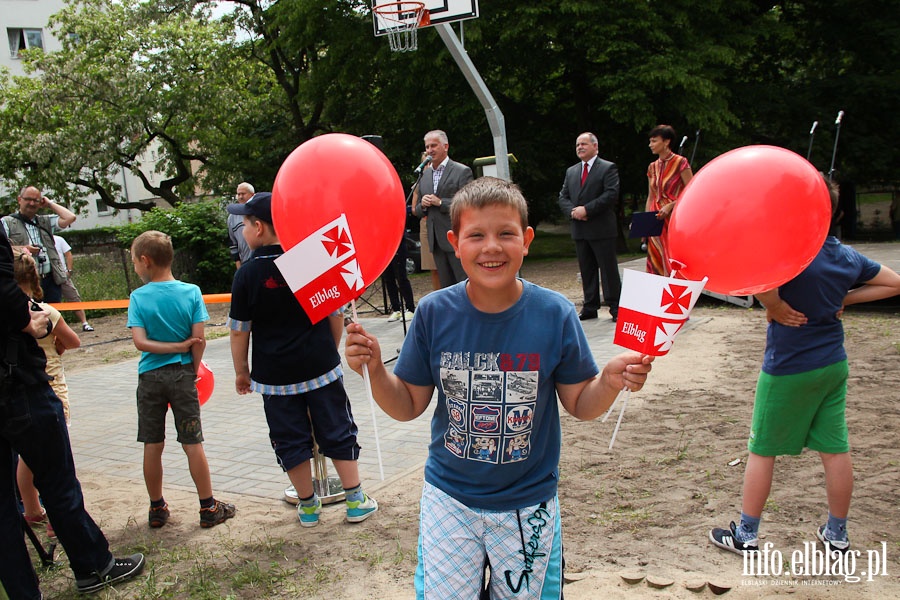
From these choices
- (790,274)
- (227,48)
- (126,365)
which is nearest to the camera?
(790,274)

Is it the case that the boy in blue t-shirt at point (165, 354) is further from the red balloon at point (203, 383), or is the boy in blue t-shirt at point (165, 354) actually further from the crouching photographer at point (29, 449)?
the crouching photographer at point (29, 449)

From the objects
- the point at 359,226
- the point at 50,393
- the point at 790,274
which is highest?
the point at 359,226

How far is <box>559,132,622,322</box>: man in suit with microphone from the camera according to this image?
8953mm

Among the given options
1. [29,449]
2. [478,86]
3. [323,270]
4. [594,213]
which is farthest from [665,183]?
[29,449]

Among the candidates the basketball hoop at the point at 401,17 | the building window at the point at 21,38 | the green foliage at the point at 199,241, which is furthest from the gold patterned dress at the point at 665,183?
the building window at the point at 21,38

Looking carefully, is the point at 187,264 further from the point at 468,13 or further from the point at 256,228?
the point at 256,228

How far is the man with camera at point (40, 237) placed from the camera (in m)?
9.64

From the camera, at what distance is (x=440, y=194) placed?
848 centimetres

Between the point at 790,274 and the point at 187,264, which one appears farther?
the point at 187,264

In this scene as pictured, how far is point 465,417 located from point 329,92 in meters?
21.3

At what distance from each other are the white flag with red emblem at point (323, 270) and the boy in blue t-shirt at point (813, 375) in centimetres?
184

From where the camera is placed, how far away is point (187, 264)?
17219mm

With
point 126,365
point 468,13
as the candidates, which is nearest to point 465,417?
point 468,13

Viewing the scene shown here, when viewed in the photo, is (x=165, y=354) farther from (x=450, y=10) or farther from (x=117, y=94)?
(x=117, y=94)
